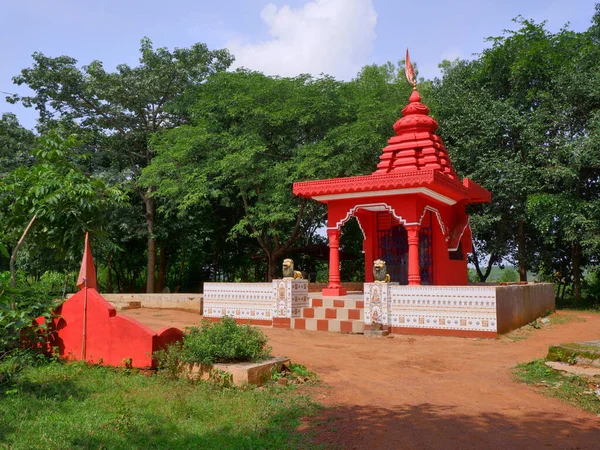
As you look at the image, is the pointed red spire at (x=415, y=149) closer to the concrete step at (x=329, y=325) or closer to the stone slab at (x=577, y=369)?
the concrete step at (x=329, y=325)

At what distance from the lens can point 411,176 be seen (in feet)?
38.3

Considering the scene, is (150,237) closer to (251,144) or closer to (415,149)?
(251,144)

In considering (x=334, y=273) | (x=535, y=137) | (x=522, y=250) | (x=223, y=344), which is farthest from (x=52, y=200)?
(x=522, y=250)

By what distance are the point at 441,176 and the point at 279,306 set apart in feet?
15.5

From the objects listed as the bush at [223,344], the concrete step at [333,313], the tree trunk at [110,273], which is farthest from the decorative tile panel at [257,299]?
the tree trunk at [110,273]

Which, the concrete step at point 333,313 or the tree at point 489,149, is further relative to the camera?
the tree at point 489,149

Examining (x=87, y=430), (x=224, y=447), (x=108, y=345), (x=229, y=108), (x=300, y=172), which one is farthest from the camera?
(x=229, y=108)

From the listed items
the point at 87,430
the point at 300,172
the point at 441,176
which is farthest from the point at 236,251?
the point at 87,430

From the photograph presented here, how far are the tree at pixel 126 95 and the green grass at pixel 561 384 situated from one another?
1480 centimetres

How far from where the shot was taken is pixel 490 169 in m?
17.9

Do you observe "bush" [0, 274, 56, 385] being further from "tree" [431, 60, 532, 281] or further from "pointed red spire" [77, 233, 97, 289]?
"tree" [431, 60, 532, 281]

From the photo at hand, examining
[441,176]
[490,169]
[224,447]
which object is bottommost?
[224,447]

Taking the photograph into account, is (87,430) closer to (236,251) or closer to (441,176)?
(441,176)

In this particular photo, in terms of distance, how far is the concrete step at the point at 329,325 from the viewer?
1098 centimetres
